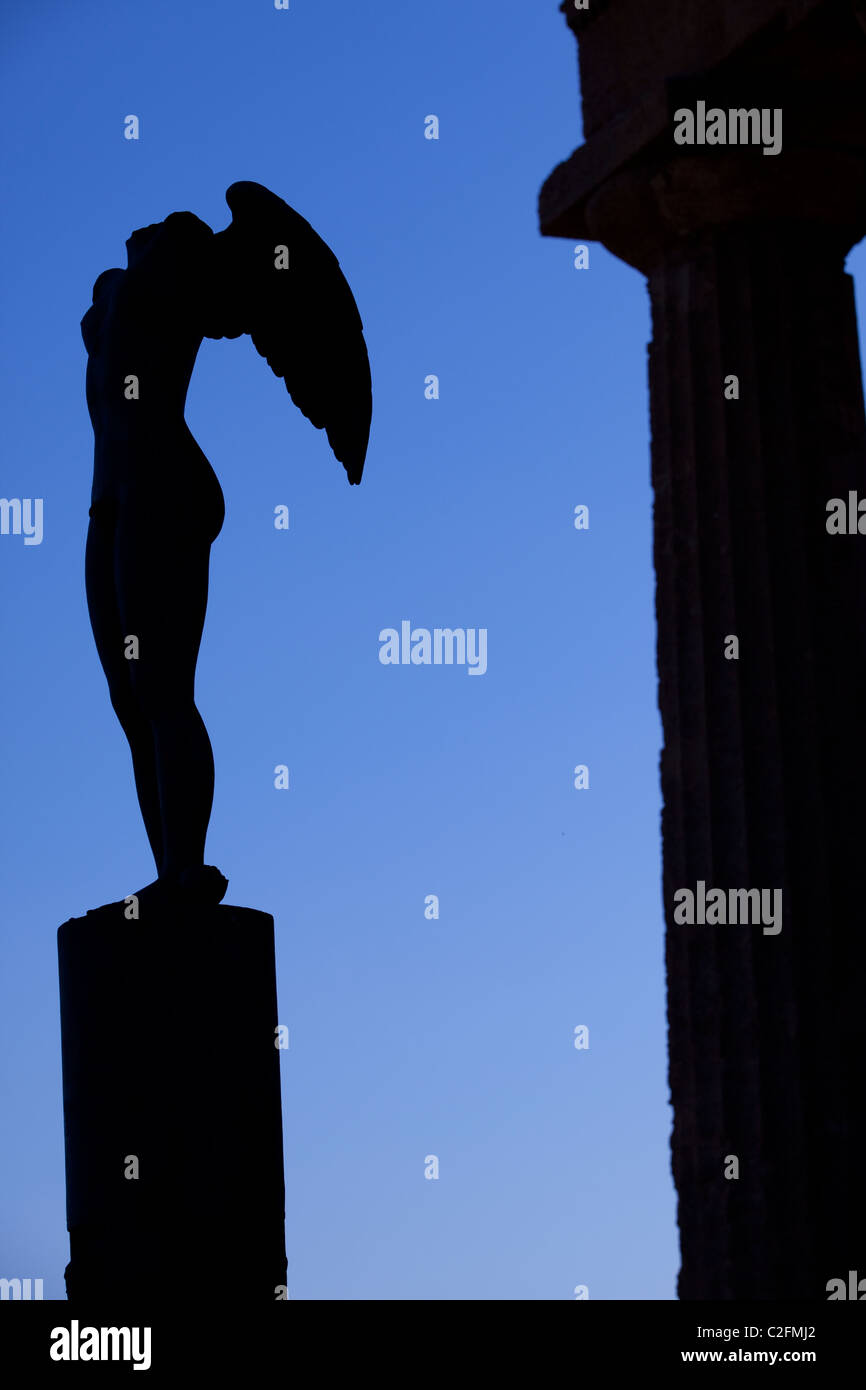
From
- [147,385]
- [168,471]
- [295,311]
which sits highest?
[295,311]

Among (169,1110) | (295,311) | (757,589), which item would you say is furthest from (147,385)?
(757,589)

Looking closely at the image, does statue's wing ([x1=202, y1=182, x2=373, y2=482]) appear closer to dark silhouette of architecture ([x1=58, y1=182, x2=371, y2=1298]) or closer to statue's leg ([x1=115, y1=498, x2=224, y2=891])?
dark silhouette of architecture ([x1=58, y1=182, x2=371, y2=1298])

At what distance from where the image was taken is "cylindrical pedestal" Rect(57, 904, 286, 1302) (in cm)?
926

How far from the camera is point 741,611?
54.9 feet

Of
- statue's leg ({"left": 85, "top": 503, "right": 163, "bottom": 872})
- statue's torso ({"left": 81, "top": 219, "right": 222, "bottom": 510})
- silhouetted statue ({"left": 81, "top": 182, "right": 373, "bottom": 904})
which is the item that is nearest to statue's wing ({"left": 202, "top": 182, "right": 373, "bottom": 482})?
silhouetted statue ({"left": 81, "top": 182, "right": 373, "bottom": 904})

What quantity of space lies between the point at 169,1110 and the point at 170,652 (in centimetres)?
222

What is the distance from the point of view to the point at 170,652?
1016 cm

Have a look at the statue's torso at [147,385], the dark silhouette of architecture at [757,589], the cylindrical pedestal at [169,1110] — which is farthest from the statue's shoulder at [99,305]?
the dark silhouette of architecture at [757,589]

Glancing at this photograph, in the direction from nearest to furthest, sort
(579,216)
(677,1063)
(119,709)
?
(119,709) < (677,1063) < (579,216)

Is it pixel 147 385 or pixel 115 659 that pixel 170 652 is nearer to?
pixel 115 659
